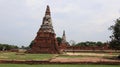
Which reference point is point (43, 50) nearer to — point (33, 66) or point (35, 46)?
point (35, 46)

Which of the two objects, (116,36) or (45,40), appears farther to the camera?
(45,40)

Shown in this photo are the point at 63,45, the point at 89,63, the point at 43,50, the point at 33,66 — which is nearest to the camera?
the point at 33,66

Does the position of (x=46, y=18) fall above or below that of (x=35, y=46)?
above

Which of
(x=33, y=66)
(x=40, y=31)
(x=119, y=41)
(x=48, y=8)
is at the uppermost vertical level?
(x=48, y=8)

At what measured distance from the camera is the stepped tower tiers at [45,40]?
152 feet

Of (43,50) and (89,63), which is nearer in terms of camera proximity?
(89,63)

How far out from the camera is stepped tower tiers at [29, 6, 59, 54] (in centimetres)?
4634

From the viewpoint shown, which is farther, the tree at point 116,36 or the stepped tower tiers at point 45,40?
the stepped tower tiers at point 45,40

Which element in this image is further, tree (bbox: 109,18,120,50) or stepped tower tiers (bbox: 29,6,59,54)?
stepped tower tiers (bbox: 29,6,59,54)

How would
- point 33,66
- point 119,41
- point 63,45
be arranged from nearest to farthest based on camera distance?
point 33,66 < point 119,41 < point 63,45

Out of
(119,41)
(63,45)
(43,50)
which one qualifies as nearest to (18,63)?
(119,41)

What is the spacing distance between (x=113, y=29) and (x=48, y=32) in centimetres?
1630

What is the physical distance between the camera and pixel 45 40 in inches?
1860

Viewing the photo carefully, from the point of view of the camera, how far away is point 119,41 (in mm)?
31891
